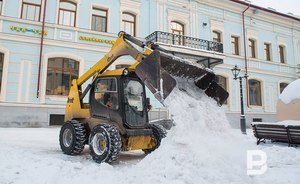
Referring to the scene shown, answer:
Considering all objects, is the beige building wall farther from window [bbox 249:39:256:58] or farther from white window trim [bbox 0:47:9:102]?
white window trim [bbox 0:47:9:102]

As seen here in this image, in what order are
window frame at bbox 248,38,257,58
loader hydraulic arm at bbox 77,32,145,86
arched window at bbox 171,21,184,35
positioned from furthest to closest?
window frame at bbox 248,38,257,58
arched window at bbox 171,21,184,35
loader hydraulic arm at bbox 77,32,145,86

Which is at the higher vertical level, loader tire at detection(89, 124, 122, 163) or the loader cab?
the loader cab

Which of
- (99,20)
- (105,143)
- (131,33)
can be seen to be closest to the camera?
(105,143)

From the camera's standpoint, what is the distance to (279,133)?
26.2 ft

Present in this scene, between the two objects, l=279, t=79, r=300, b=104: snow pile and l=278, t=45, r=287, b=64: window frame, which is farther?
l=278, t=45, r=287, b=64: window frame

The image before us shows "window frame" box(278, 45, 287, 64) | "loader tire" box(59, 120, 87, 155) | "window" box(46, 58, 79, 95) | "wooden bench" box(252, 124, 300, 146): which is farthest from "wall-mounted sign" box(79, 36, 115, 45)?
"window frame" box(278, 45, 287, 64)

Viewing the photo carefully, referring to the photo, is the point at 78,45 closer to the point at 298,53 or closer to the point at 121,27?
the point at 121,27

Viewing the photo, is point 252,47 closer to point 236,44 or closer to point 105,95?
point 236,44

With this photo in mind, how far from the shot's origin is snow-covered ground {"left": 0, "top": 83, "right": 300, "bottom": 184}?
11.9ft

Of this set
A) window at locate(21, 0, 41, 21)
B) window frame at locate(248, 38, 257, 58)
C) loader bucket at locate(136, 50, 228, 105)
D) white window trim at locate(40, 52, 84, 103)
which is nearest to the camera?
loader bucket at locate(136, 50, 228, 105)

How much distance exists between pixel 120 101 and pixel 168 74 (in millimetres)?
1362

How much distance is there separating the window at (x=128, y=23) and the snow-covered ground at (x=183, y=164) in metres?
11.2

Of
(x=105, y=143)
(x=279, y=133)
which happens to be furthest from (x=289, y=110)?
(x=105, y=143)

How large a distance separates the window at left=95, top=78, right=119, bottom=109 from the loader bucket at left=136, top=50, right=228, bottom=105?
38.5 inches
